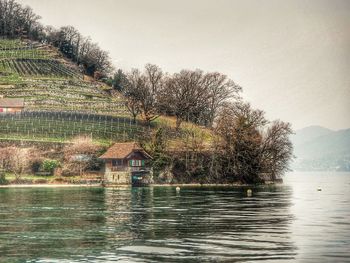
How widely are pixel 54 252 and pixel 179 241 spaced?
7.95 meters

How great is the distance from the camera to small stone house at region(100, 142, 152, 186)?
125438mm

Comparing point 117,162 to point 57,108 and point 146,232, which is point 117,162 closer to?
point 57,108

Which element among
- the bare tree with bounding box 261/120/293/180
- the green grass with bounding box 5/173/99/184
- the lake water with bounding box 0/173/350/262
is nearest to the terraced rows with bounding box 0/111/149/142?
the green grass with bounding box 5/173/99/184

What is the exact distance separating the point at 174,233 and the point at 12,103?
128 metres

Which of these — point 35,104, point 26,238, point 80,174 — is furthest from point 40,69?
point 26,238

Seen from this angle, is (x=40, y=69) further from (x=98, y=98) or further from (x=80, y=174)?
(x=80, y=174)

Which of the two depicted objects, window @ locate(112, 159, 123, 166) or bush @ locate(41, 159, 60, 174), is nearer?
bush @ locate(41, 159, 60, 174)

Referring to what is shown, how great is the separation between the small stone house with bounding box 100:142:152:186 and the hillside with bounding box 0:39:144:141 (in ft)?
59.8

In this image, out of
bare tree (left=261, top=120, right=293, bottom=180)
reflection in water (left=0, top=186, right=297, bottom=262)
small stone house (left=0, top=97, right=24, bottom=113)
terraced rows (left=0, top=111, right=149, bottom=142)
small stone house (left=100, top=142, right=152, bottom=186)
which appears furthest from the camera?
small stone house (left=0, top=97, right=24, bottom=113)

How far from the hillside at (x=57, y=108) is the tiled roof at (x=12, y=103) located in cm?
182

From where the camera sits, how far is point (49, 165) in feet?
412

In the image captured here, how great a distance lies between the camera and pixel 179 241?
1524 inches

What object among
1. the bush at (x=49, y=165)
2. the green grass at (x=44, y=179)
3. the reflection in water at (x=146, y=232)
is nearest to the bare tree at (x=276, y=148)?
the green grass at (x=44, y=179)

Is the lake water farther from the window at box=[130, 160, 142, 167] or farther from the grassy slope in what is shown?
the grassy slope
